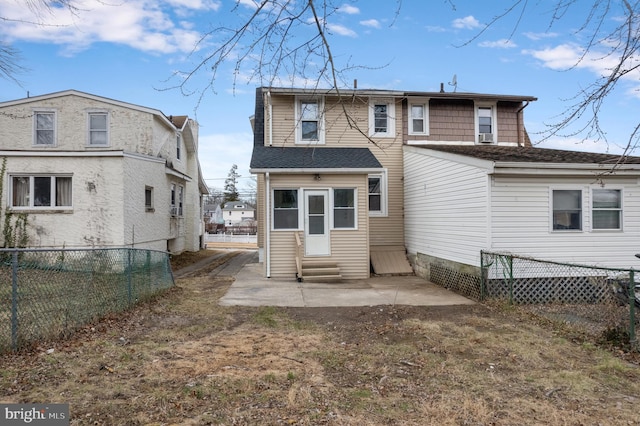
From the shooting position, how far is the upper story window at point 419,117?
14.1 meters

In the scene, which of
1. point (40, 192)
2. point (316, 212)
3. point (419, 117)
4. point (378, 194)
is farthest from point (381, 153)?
point (40, 192)

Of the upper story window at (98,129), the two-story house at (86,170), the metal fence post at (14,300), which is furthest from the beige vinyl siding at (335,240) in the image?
the upper story window at (98,129)

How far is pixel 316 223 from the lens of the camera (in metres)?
11.7

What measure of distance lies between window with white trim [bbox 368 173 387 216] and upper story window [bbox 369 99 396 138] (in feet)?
5.13

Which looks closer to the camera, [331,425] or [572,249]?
[331,425]

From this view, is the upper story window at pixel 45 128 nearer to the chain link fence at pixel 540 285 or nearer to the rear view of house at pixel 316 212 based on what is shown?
the rear view of house at pixel 316 212

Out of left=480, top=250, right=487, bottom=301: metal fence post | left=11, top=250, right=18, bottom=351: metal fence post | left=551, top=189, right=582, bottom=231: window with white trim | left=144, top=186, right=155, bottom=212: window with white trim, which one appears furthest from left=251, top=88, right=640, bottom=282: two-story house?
left=144, top=186, right=155, bottom=212: window with white trim

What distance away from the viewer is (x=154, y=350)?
16.8 feet

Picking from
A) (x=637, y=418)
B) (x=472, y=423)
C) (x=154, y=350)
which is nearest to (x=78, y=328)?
(x=154, y=350)

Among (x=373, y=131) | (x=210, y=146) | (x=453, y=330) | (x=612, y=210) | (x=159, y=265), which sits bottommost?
(x=453, y=330)

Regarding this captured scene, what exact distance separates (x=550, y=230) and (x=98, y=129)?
15.3m

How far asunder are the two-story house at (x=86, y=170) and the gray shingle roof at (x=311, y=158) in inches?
193

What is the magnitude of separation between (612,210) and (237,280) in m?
10.1

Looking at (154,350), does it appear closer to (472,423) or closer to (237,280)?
(472,423)
